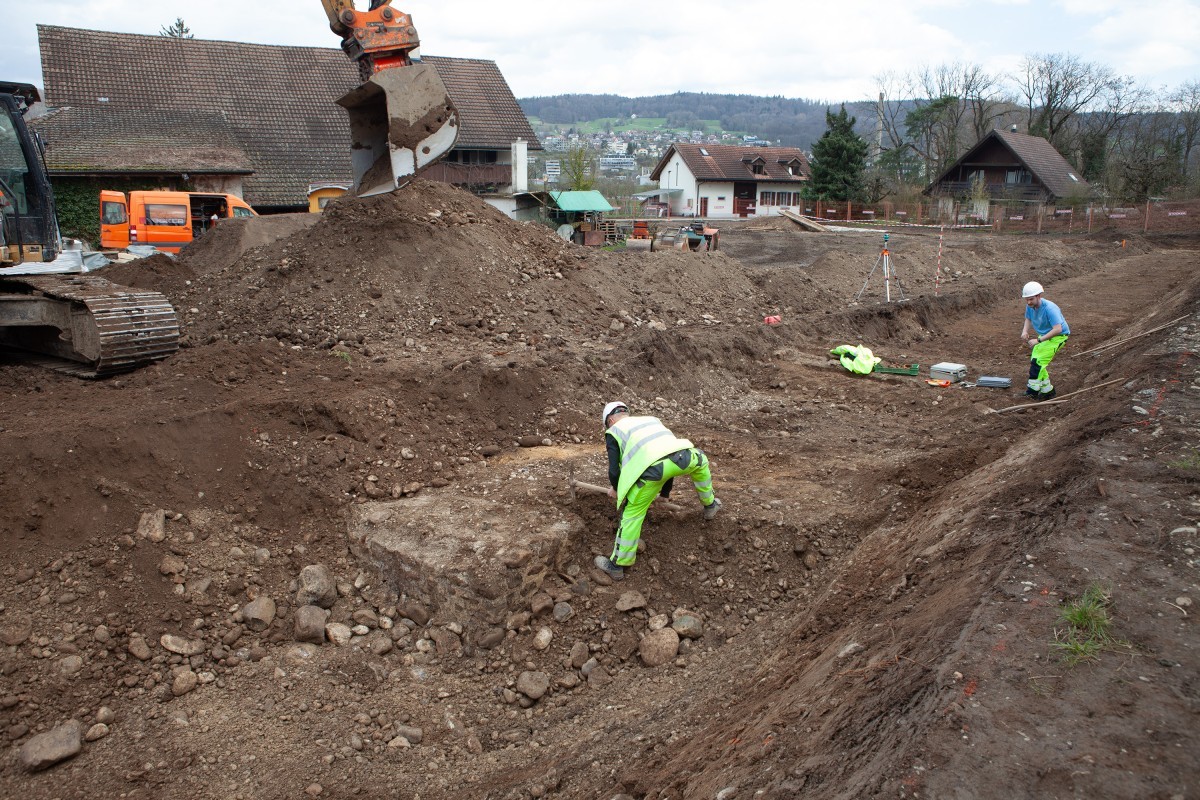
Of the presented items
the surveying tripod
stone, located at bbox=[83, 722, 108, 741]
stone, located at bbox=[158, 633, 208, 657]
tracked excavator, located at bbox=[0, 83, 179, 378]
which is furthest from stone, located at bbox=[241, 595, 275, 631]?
the surveying tripod

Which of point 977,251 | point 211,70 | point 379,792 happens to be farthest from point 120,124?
point 379,792

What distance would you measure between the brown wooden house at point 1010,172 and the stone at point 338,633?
1656 inches

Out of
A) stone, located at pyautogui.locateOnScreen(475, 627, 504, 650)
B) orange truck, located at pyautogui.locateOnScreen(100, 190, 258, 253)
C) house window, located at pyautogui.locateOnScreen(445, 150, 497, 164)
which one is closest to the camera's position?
stone, located at pyautogui.locateOnScreen(475, 627, 504, 650)

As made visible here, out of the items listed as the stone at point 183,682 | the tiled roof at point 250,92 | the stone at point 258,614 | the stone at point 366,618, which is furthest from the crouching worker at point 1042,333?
the tiled roof at point 250,92

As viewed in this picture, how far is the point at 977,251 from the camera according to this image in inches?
915

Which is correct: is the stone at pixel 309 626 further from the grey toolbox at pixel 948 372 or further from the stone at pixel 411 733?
the grey toolbox at pixel 948 372

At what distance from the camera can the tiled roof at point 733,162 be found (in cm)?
5444

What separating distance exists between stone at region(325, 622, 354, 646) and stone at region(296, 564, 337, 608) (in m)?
0.21

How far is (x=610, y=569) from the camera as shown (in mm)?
5750

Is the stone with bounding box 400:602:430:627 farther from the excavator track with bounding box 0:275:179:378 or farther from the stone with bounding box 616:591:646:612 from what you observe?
the excavator track with bounding box 0:275:179:378

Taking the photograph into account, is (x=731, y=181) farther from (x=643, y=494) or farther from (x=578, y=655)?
(x=578, y=655)

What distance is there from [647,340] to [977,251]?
56.1ft

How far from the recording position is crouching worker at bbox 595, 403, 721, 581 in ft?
17.9

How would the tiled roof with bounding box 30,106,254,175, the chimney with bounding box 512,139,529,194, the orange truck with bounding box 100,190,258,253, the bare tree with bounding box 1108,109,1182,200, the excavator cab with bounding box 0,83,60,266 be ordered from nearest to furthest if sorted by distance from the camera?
the excavator cab with bounding box 0,83,60,266, the orange truck with bounding box 100,190,258,253, the tiled roof with bounding box 30,106,254,175, the chimney with bounding box 512,139,529,194, the bare tree with bounding box 1108,109,1182,200
